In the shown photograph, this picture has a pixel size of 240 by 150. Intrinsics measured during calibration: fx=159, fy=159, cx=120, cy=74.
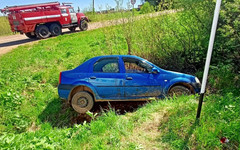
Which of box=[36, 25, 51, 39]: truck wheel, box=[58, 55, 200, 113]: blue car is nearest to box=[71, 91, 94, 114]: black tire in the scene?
box=[58, 55, 200, 113]: blue car

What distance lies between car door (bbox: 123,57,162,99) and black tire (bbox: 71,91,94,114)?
1028 millimetres

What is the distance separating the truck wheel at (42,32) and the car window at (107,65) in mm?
10268

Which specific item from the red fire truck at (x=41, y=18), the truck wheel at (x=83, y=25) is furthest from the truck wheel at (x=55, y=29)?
the truck wheel at (x=83, y=25)

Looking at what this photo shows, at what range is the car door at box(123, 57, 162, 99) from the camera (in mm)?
4297

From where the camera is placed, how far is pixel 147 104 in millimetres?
4133

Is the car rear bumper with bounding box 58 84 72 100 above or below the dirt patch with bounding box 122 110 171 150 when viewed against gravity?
above

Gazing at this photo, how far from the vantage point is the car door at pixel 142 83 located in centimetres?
430

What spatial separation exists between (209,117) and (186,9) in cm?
411

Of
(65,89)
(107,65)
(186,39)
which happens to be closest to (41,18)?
(65,89)

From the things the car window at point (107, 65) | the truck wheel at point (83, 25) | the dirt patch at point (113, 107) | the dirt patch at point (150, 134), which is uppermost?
the truck wheel at point (83, 25)

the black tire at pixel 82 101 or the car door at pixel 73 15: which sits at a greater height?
the car door at pixel 73 15

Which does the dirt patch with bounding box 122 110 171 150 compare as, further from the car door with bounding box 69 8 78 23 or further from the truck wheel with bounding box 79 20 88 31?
the truck wheel with bounding box 79 20 88 31

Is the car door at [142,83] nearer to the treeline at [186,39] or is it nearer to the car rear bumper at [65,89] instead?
the car rear bumper at [65,89]

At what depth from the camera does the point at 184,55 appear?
636 cm
